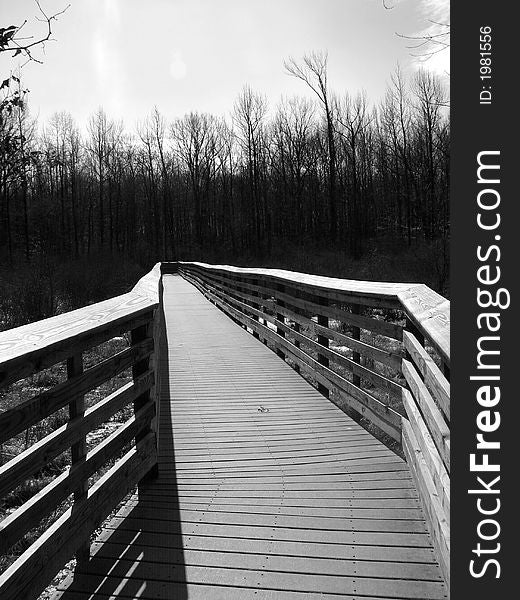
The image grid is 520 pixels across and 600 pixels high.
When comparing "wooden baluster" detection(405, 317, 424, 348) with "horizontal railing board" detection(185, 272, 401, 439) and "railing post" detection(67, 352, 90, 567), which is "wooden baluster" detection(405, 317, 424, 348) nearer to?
"horizontal railing board" detection(185, 272, 401, 439)

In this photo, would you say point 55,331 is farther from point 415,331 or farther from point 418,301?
point 415,331

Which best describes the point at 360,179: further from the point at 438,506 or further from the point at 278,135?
the point at 438,506

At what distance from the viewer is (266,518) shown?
124 inches

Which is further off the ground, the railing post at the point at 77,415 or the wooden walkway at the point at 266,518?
the railing post at the point at 77,415

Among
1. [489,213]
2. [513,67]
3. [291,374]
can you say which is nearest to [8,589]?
[489,213]

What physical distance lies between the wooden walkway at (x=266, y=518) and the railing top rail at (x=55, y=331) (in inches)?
46.3

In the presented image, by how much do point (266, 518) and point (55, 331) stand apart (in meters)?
1.65

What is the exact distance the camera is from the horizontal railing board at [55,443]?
1.97 metres

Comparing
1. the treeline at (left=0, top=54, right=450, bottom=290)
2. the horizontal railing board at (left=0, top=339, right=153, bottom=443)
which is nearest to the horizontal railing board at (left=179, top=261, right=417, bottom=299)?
the horizontal railing board at (left=0, top=339, right=153, bottom=443)

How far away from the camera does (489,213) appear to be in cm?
212

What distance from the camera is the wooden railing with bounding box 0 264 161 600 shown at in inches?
77.6

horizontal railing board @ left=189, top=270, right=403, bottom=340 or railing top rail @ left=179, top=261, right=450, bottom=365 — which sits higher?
railing top rail @ left=179, top=261, right=450, bottom=365

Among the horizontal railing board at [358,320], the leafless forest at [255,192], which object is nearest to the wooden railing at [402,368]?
the horizontal railing board at [358,320]

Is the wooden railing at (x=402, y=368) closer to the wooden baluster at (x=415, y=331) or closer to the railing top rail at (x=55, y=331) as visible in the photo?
the wooden baluster at (x=415, y=331)
